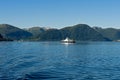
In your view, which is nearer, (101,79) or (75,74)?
(101,79)

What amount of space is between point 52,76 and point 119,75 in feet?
38.9

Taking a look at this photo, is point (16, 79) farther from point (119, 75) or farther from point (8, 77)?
point (119, 75)

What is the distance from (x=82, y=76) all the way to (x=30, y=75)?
900 centimetres

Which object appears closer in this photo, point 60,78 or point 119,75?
point 60,78

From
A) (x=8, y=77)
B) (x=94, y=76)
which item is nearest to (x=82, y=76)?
(x=94, y=76)

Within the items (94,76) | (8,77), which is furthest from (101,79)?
(8,77)

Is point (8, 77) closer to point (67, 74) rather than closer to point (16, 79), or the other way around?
→ point (16, 79)

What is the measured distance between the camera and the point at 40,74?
53188 millimetres

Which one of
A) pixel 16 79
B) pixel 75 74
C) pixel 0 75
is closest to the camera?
pixel 16 79

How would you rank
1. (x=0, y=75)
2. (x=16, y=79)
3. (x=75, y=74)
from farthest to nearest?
(x=75, y=74) < (x=0, y=75) < (x=16, y=79)

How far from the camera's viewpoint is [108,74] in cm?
5309

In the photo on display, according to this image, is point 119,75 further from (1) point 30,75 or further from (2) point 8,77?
(2) point 8,77

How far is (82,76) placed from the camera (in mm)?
50219

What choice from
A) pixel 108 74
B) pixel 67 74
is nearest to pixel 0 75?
pixel 67 74
